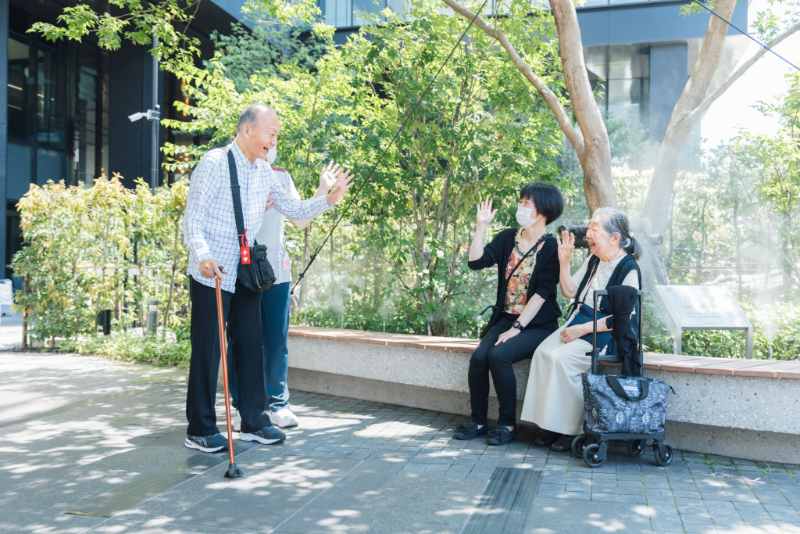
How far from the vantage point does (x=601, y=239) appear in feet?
13.8

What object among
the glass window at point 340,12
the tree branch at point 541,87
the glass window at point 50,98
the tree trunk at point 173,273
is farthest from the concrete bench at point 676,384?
the glass window at point 50,98

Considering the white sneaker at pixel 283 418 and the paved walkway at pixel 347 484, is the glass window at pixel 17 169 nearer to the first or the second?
the paved walkway at pixel 347 484

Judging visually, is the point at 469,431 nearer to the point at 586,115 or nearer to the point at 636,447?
the point at 636,447

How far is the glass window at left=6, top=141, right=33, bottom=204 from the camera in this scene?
1808 cm

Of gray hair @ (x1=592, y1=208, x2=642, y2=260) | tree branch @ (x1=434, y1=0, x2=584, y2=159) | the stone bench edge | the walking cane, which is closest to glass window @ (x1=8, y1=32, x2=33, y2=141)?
tree branch @ (x1=434, y1=0, x2=584, y2=159)

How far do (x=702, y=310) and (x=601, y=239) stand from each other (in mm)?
1537

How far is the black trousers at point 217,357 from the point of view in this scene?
13.2 feet

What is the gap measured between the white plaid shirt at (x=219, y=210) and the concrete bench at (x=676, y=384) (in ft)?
5.29

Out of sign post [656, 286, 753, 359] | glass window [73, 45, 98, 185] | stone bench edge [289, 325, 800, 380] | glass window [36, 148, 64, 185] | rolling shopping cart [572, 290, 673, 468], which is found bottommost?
rolling shopping cart [572, 290, 673, 468]

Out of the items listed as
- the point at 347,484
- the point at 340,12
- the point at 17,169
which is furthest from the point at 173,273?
the point at 340,12

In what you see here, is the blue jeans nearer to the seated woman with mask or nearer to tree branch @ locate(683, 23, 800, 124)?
the seated woman with mask

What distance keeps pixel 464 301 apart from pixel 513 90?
7.24 ft

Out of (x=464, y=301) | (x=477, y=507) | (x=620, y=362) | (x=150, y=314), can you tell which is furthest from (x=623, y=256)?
(x=150, y=314)

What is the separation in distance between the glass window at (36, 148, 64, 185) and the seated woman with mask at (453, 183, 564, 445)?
18.2 metres
